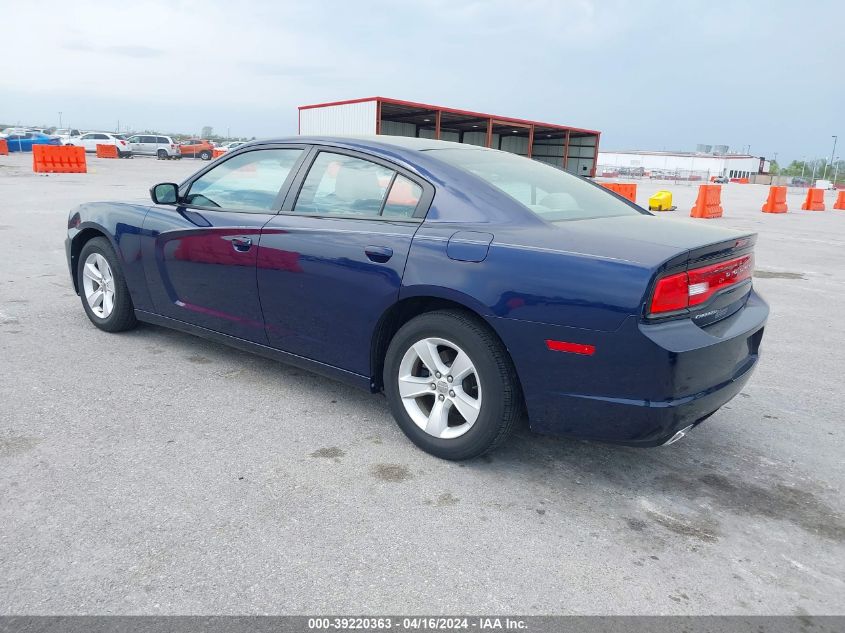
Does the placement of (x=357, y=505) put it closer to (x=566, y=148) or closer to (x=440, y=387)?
(x=440, y=387)

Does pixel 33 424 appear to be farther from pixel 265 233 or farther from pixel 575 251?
pixel 575 251

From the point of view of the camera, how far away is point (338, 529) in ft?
8.71

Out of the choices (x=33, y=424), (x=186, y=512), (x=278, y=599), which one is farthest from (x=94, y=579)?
(x=33, y=424)

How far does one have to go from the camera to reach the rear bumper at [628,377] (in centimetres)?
266

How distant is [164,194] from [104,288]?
1.08 metres

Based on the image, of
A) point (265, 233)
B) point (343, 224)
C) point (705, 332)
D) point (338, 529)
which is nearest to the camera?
point (338, 529)

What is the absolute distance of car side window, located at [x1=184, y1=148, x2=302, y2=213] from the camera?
3949 mm

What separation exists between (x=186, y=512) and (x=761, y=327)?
270 cm

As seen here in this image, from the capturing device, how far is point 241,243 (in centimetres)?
388

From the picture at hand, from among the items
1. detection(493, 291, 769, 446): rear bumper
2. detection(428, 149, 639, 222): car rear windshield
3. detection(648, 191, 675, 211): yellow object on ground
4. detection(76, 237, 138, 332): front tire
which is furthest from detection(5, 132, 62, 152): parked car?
detection(493, 291, 769, 446): rear bumper

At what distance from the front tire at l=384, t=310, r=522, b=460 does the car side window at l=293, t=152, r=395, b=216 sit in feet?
2.40

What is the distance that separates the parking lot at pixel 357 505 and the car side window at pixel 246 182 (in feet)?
3.47

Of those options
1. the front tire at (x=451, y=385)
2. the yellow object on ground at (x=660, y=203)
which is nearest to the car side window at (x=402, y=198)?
the front tire at (x=451, y=385)

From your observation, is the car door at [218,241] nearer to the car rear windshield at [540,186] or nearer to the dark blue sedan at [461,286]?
the dark blue sedan at [461,286]
